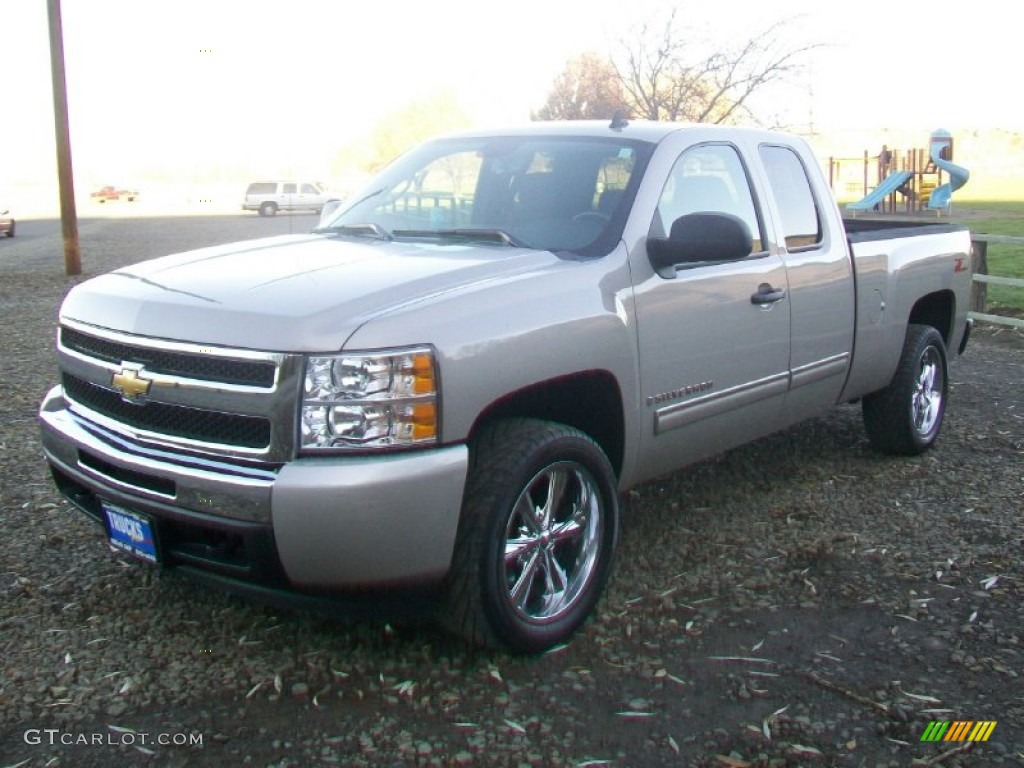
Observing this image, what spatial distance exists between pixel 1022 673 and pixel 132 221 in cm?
4040

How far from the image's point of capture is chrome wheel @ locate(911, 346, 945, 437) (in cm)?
639

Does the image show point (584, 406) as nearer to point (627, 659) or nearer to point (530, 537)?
point (530, 537)

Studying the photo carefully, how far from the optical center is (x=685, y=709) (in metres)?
3.44

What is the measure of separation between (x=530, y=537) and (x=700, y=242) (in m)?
1.30

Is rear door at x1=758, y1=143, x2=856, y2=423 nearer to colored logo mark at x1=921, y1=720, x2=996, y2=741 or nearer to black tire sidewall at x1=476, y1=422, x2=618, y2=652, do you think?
black tire sidewall at x1=476, y1=422, x2=618, y2=652

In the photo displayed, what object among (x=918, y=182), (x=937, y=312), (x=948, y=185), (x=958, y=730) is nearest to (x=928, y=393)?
(x=937, y=312)

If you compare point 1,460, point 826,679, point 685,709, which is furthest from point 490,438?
point 1,460

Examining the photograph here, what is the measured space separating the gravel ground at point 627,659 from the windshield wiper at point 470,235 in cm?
143

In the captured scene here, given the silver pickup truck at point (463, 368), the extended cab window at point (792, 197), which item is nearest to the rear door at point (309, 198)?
the extended cab window at point (792, 197)

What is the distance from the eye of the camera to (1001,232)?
2155 cm

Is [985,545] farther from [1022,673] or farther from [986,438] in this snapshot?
[986,438]

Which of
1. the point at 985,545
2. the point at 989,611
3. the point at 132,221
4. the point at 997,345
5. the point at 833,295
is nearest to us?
the point at 989,611

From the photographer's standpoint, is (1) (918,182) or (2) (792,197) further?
(1) (918,182)

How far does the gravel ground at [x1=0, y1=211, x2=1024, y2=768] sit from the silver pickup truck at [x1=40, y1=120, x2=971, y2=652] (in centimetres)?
31
